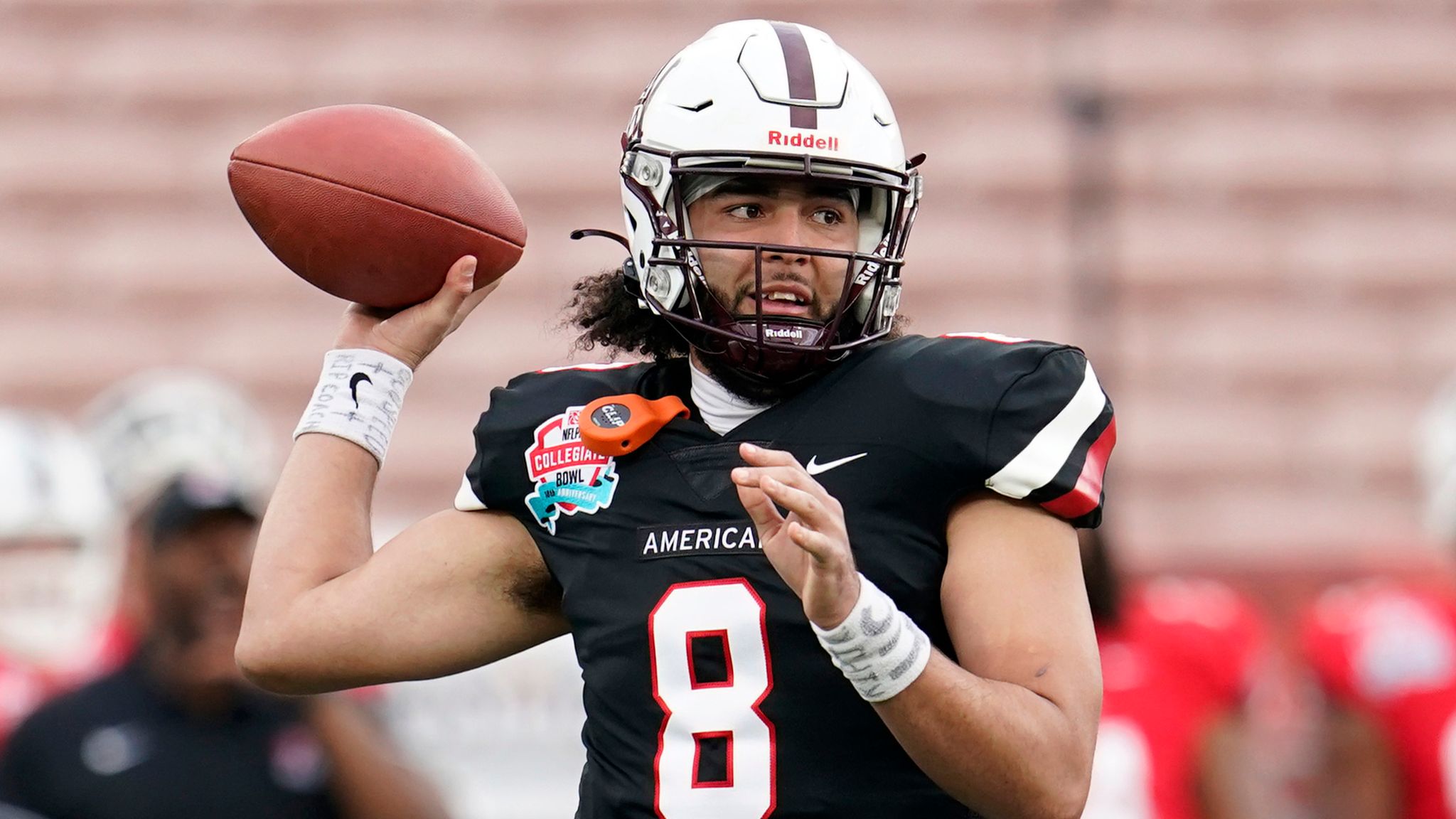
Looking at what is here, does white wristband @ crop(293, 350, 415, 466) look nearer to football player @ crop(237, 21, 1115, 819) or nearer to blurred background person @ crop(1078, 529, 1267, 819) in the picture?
football player @ crop(237, 21, 1115, 819)

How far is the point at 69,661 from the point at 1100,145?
3451 millimetres

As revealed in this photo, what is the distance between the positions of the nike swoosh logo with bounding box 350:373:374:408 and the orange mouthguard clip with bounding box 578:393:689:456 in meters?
0.29

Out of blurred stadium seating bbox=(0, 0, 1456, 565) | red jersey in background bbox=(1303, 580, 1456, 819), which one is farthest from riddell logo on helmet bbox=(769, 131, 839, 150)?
blurred stadium seating bbox=(0, 0, 1456, 565)

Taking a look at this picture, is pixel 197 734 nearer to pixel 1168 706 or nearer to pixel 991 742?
pixel 1168 706

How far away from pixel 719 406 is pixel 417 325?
375mm

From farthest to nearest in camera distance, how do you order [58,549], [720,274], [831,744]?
[58,549] → [720,274] → [831,744]

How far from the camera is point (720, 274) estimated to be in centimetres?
222

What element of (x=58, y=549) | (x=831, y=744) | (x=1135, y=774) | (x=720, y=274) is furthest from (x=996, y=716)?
(x=58, y=549)

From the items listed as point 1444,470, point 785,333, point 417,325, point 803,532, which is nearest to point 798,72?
point 785,333

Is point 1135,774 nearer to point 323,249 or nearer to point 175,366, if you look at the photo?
point 323,249

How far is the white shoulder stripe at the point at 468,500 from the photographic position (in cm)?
229

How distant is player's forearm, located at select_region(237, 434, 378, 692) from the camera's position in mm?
2246

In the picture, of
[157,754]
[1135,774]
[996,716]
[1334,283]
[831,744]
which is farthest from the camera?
[1334,283]

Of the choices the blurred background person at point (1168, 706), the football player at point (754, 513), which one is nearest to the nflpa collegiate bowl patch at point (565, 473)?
the football player at point (754, 513)
